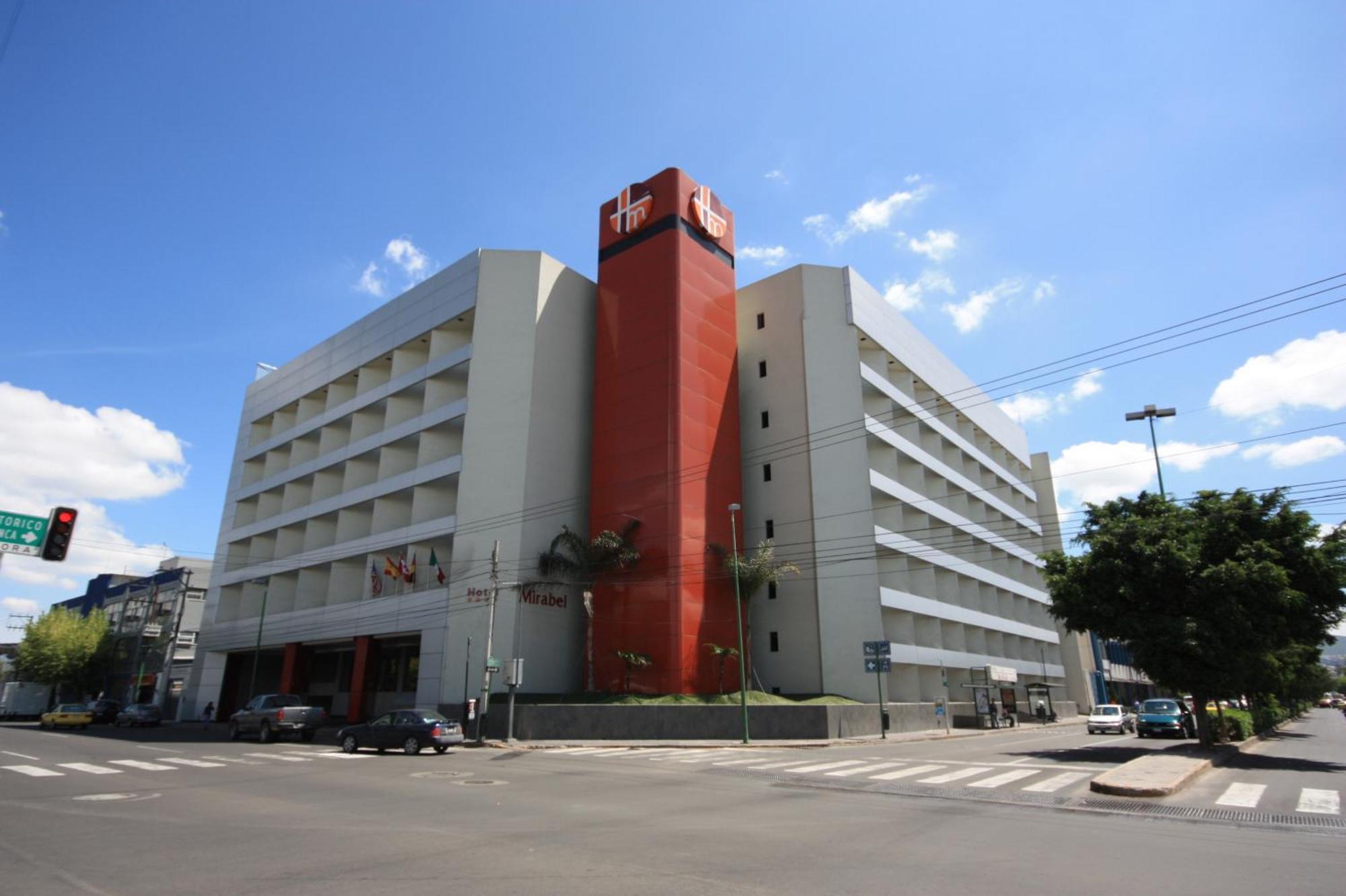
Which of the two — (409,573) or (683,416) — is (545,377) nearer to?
(683,416)

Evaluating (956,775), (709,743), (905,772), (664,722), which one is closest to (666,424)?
(664,722)

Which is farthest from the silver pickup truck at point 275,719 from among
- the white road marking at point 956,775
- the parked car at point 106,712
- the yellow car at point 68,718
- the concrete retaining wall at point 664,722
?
the parked car at point 106,712

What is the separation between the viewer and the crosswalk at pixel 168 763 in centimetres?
1797

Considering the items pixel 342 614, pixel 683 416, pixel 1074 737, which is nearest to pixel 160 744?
pixel 342 614

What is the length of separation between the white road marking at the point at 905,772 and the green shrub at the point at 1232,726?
43.4 ft

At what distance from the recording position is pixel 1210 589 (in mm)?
21766

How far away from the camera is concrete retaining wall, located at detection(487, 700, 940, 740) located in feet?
99.2

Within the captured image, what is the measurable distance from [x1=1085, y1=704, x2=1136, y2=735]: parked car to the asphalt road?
26261 millimetres

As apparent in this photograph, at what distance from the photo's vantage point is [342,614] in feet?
141

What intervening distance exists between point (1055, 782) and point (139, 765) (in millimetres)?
23220

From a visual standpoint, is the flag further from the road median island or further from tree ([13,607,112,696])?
tree ([13,607,112,696])

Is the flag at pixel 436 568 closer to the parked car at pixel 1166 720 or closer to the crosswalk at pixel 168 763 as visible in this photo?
the crosswalk at pixel 168 763

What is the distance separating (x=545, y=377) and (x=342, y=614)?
18.5 meters

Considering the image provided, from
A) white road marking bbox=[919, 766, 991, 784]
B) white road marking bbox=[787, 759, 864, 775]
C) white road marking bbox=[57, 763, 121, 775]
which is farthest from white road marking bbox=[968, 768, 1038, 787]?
white road marking bbox=[57, 763, 121, 775]
